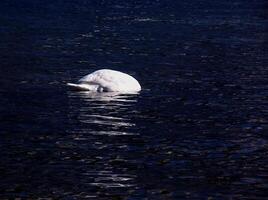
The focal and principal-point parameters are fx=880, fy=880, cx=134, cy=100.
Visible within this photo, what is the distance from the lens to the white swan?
33156mm

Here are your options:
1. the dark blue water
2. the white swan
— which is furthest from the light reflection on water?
the white swan

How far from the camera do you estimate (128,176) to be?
21.0 meters

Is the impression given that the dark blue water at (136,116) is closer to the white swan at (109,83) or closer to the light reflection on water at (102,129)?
the light reflection on water at (102,129)

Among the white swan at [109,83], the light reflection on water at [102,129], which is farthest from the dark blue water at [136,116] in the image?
the white swan at [109,83]

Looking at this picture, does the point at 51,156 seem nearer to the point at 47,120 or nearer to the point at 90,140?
the point at 90,140

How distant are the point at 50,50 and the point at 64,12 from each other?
73.4ft

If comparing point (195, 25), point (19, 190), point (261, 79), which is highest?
point (195, 25)

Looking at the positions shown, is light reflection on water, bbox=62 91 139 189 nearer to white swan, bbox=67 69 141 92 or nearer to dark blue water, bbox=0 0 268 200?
dark blue water, bbox=0 0 268 200

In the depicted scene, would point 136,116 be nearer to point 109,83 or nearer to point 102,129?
point 102,129

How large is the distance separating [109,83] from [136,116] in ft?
16.8

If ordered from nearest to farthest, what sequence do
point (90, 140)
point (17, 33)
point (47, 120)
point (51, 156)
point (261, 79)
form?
point (51, 156)
point (90, 140)
point (47, 120)
point (261, 79)
point (17, 33)

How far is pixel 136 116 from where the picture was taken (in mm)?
28281

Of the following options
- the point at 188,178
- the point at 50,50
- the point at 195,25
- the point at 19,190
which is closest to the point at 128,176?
the point at 188,178

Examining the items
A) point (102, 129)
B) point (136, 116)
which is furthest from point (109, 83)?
point (102, 129)
